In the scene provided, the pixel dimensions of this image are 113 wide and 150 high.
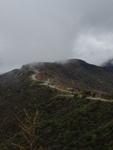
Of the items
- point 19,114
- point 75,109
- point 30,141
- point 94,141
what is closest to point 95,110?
point 75,109

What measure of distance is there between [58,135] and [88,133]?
13.9 metres

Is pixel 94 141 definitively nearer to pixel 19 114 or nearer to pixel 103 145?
pixel 103 145

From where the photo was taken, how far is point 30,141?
1110 inches

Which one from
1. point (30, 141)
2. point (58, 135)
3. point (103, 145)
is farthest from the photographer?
point (58, 135)

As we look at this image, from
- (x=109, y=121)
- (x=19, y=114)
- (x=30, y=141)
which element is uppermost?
(x=19, y=114)

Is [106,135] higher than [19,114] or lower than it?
lower

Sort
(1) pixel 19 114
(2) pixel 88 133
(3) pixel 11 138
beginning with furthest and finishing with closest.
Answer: (1) pixel 19 114 → (3) pixel 11 138 → (2) pixel 88 133

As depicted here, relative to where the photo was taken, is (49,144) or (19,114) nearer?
(49,144)

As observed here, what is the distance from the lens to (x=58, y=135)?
12700 centimetres

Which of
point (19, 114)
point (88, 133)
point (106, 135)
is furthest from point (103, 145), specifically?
point (19, 114)

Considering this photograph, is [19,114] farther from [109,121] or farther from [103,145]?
[103,145]

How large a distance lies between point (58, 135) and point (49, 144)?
7.13 metres

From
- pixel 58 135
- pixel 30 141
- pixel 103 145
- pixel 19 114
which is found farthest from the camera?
pixel 19 114

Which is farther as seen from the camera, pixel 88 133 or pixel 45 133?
pixel 45 133
